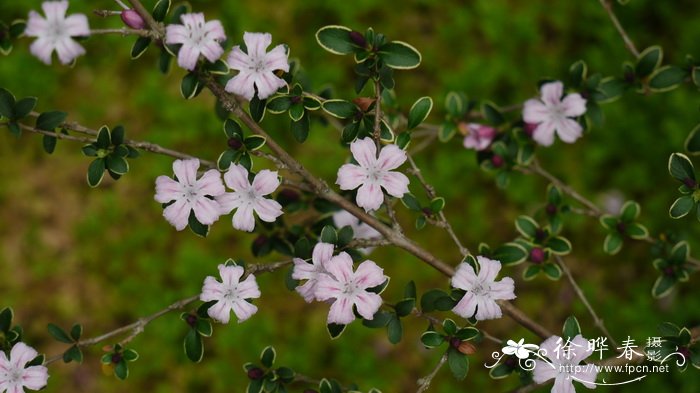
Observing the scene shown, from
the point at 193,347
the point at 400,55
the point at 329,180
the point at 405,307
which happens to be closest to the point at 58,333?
the point at 193,347

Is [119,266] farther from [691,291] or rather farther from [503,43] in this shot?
[691,291]

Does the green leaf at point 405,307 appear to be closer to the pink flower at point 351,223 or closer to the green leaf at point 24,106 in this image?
the pink flower at point 351,223

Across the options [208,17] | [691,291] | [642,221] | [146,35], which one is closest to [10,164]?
[208,17]

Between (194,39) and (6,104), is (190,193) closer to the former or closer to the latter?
(194,39)

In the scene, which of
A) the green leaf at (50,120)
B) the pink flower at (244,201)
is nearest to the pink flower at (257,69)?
the pink flower at (244,201)

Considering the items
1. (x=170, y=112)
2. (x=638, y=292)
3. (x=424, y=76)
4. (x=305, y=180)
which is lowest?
(x=170, y=112)

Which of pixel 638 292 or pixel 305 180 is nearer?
pixel 305 180

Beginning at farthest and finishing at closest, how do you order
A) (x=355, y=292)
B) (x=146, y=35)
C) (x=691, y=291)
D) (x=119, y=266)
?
(x=119, y=266)
(x=691, y=291)
(x=146, y=35)
(x=355, y=292)
